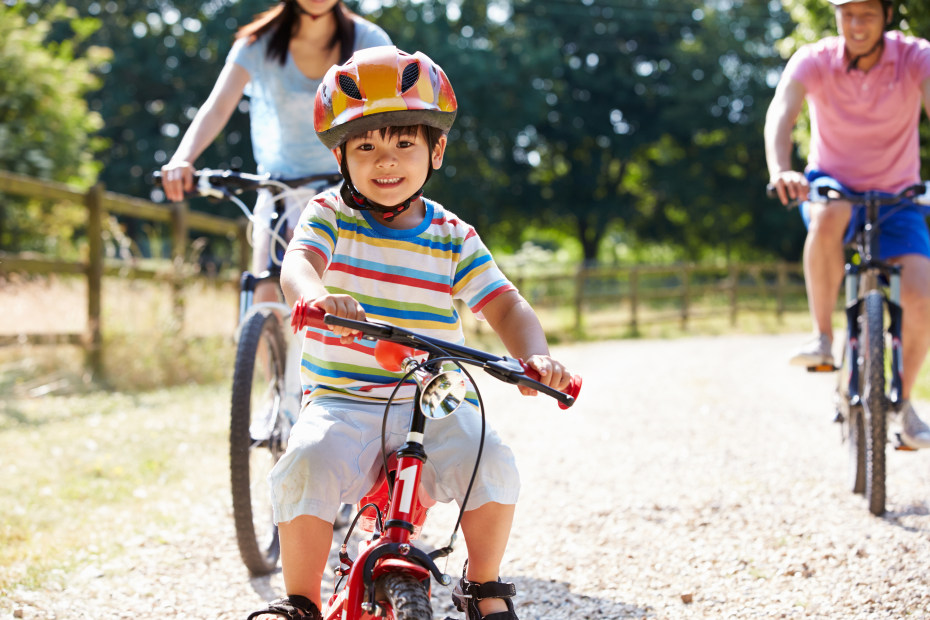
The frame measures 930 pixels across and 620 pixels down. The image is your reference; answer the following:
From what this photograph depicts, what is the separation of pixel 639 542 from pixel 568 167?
110 ft

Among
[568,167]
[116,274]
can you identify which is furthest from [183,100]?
[116,274]

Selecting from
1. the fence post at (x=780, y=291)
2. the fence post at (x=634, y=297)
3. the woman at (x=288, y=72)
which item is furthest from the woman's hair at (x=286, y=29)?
the fence post at (x=780, y=291)

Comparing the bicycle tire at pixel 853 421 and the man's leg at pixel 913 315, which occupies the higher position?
the man's leg at pixel 913 315

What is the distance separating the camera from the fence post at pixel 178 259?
8562 millimetres

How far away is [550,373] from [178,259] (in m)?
7.32

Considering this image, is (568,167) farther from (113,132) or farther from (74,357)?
(74,357)

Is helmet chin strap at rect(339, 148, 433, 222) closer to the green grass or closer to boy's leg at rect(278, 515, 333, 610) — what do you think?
boy's leg at rect(278, 515, 333, 610)

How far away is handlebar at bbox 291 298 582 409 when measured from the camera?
73.0 inches

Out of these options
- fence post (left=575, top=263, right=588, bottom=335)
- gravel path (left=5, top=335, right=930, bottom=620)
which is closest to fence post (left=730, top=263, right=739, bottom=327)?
fence post (left=575, top=263, right=588, bottom=335)

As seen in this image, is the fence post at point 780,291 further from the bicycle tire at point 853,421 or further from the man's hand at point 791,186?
the man's hand at point 791,186

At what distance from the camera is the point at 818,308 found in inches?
172

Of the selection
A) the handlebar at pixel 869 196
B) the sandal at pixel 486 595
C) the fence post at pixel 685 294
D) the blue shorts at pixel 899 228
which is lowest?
the fence post at pixel 685 294

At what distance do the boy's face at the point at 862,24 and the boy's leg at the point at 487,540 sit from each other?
3.03 m

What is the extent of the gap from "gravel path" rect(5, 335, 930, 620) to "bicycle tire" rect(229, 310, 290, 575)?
0.44 feet
